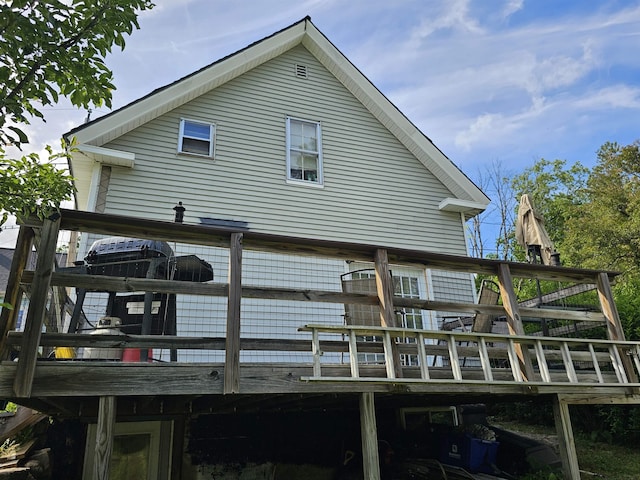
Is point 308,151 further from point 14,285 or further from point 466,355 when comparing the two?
point 14,285

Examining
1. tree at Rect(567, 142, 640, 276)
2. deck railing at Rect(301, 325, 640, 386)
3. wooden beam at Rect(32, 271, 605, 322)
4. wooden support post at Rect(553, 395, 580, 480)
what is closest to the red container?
wooden beam at Rect(32, 271, 605, 322)

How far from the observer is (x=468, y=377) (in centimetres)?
455

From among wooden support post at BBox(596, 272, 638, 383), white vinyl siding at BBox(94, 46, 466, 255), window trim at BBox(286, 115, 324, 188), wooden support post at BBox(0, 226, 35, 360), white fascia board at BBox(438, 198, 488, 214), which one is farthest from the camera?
white fascia board at BBox(438, 198, 488, 214)

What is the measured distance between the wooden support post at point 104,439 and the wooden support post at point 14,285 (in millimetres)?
781

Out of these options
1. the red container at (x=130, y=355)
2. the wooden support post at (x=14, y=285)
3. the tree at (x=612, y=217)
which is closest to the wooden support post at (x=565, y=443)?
the red container at (x=130, y=355)

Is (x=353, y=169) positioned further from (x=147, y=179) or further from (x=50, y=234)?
(x=50, y=234)

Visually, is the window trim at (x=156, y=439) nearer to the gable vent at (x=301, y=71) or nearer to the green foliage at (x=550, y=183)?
the gable vent at (x=301, y=71)

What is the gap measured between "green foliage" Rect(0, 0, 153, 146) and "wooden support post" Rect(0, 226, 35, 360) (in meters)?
1.06

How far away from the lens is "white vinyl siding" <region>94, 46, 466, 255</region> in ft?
24.3

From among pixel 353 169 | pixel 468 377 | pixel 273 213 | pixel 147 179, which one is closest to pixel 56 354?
pixel 147 179

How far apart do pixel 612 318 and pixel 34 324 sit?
5763mm

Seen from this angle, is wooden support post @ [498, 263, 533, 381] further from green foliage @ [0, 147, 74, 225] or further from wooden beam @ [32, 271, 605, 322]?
green foliage @ [0, 147, 74, 225]

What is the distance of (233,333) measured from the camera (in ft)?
12.0

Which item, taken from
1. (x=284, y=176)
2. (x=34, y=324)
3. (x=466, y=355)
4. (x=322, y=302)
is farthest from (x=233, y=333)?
(x=284, y=176)
